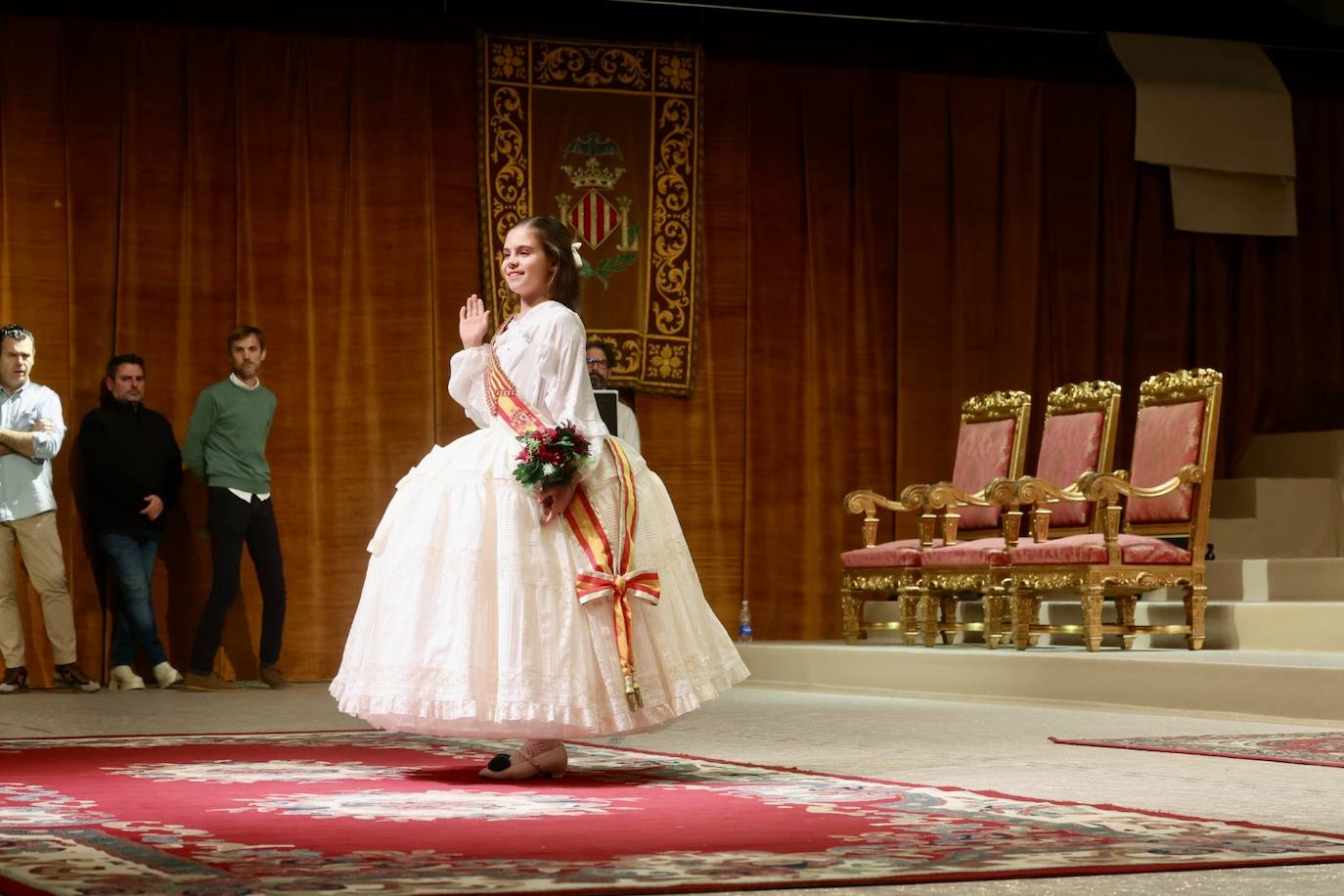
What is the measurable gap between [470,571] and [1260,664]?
287cm

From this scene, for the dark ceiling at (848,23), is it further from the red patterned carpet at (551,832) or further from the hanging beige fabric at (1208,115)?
the red patterned carpet at (551,832)

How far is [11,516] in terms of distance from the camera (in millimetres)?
7289

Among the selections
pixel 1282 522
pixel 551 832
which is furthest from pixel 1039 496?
pixel 551 832

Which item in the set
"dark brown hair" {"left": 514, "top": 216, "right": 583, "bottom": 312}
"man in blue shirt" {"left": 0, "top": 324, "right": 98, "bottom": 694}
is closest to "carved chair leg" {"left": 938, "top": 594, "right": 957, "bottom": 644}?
"man in blue shirt" {"left": 0, "top": 324, "right": 98, "bottom": 694}

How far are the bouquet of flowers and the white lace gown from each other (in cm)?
5

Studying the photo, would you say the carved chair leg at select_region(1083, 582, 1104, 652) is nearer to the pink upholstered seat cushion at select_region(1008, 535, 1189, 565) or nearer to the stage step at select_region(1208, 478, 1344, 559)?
the pink upholstered seat cushion at select_region(1008, 535, 1189, 565)

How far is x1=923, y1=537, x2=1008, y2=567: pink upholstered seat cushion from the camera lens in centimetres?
706

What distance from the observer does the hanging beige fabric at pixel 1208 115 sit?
30.5 feet

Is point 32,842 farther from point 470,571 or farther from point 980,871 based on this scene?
point 980,871

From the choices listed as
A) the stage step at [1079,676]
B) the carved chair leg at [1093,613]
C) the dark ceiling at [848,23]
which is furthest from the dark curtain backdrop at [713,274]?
the carved chair leg at [1093,613]

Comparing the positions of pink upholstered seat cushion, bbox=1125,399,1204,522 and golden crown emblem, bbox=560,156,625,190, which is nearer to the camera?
pink upholstered seat cushion, bbox=1125,399,1204,522

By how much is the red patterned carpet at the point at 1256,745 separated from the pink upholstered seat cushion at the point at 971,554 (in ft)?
6.95

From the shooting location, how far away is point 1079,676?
624 centimetres

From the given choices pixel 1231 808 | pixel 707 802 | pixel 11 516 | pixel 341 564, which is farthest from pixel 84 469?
pixel 1231 808
